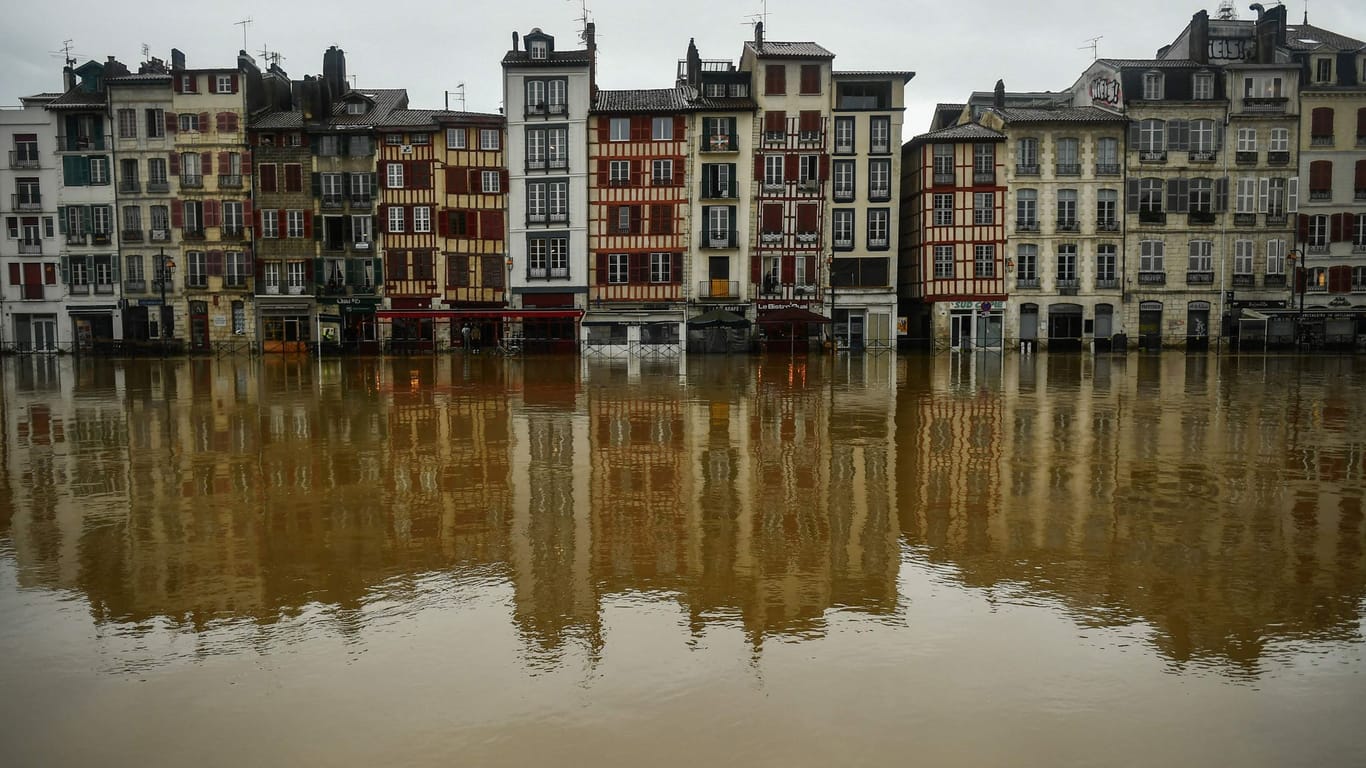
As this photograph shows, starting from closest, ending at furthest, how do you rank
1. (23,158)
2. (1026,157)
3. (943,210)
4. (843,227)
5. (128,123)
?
(1026,157) → (943,210) → (843,227) → (128,123) → (23,158)

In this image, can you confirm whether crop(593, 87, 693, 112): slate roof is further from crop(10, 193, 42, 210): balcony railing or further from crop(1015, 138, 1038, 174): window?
crop(10, 193, 42, 210): balcony railing

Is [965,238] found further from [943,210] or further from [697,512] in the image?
[697,512]

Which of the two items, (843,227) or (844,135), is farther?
(843,227)

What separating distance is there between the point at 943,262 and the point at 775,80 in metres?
12.0

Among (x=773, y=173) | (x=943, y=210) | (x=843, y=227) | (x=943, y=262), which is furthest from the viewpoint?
(x=843, y=227)

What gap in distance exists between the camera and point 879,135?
1828 inches

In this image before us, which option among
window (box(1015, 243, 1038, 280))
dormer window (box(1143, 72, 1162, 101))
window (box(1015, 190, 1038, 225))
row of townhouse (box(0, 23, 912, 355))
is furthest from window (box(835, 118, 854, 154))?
dormer window (box(1143, 72, 1162, 101))

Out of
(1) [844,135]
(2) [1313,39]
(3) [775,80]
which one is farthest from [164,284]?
(2) [1313,39]

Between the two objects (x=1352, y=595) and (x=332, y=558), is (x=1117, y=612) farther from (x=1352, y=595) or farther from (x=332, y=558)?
(x=332, y=558)

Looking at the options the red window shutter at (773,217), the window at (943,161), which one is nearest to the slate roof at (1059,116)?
the window at (943,161)

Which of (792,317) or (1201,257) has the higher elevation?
(1201,257)

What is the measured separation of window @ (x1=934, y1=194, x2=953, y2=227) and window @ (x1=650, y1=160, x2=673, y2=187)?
13.0m

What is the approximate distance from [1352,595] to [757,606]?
169 inches

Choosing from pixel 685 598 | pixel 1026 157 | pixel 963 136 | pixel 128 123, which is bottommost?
pixel 685 598
